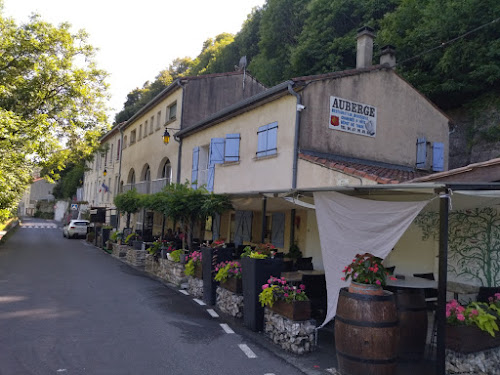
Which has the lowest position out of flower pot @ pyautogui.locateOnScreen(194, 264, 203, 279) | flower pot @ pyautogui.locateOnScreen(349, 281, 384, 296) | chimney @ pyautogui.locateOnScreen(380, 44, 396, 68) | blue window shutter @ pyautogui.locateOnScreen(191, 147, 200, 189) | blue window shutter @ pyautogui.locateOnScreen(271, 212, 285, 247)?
flower pot @ pyautogui.locateOnScreen(194, 264, 203, 279)

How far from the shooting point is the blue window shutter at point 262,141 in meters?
12.2

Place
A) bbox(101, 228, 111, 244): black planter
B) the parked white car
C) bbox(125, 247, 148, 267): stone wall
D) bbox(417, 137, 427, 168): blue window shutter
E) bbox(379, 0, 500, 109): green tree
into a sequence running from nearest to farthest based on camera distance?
bbox(417, 137, 427, 168): blue window shutter < bbox(125, 247, 148, 267): stone wall < bbox(379, 0, 500, 109): green tree < bbox(101, 228, 111, 244): black planter < the parked white car

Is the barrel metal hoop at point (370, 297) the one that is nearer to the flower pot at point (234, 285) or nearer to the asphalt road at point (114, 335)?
the asphalt road at point (114, 335)

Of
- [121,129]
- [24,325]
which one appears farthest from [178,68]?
[24,325]

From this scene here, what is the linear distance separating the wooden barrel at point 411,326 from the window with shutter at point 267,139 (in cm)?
694

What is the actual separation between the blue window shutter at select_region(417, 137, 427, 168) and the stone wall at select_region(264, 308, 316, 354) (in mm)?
8891

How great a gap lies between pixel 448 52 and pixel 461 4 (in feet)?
6.43

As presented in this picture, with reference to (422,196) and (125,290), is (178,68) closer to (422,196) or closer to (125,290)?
(125,290)

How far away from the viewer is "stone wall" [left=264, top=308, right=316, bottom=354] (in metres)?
5.48

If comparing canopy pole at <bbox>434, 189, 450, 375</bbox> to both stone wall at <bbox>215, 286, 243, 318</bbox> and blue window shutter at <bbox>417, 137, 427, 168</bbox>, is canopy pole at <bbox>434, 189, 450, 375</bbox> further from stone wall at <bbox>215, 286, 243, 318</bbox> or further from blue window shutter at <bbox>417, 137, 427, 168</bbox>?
blue window shutter at <bbox>417, 137, 427, 168</bbox>

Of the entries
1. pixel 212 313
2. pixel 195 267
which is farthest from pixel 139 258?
pixel 212 313

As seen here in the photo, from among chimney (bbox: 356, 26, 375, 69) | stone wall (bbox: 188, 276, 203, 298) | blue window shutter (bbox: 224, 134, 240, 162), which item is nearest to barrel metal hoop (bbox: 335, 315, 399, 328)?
stone wall (bbox: 188, 276, 203, 298)

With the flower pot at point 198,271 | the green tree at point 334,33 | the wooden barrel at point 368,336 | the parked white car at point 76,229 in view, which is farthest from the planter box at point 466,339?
the parked white car at point 76,229

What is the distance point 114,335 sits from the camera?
20.1ft
